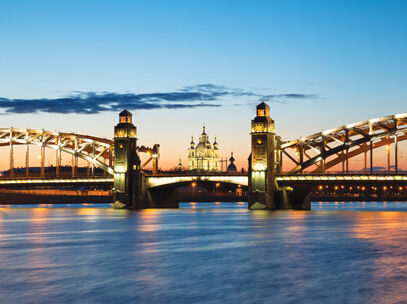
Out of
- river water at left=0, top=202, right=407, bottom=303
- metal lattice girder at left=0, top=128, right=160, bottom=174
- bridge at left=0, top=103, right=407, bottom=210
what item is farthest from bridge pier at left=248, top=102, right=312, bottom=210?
river water at left=0, top=202, right=407, bottom=303

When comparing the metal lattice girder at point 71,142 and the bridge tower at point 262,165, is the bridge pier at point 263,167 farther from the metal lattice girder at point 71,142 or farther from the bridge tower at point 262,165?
the metal lattice girder at point 71,142

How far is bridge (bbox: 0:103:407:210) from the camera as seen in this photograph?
94.2 metres

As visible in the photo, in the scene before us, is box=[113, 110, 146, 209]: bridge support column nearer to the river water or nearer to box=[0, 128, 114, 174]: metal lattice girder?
box=[0, 128, 114, 174]: metal lattice girder

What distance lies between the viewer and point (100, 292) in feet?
74.3

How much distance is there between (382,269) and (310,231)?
23461mm

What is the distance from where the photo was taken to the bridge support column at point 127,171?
106812mm

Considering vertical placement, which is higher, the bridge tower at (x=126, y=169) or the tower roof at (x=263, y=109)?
the tower roof at (x=263, y=109)

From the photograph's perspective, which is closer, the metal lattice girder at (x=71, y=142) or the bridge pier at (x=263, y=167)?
the bridge pier at (x=263, y=167)

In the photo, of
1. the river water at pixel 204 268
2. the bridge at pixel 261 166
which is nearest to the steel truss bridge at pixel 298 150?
the bridge at pixel 261 166

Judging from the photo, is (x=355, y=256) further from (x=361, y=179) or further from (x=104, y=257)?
(x=361, y=179)

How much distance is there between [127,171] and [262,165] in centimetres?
2244

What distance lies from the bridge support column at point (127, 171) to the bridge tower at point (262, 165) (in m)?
19.1

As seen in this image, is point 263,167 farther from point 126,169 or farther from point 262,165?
point 126,169

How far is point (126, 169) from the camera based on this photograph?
10744 centimetres
